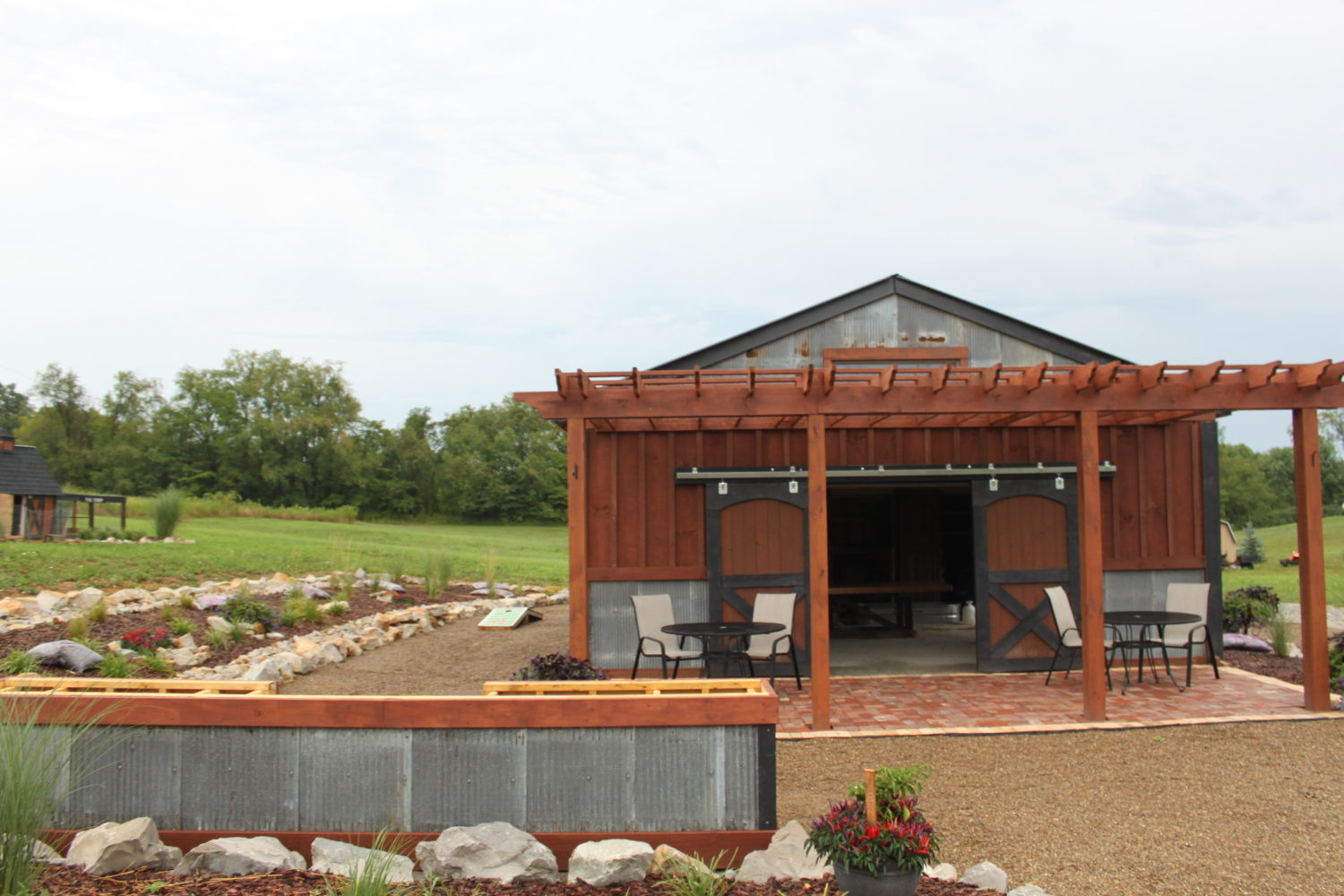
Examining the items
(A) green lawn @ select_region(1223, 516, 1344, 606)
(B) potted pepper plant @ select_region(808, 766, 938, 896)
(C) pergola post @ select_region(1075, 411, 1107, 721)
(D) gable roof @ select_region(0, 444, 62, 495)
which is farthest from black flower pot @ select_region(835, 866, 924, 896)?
(D) gable roof @ select_region(0, 444, 62, 495)

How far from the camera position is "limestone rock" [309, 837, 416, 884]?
3.46 meters

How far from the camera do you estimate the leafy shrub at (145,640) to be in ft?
28.4

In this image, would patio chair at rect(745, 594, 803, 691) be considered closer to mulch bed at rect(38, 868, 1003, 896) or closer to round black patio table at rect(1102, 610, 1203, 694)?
round black patio table at rect(1102, 610, 1203, 694)

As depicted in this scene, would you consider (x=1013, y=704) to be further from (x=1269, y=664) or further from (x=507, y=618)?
(x=507, y=618)

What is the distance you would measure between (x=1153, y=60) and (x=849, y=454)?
563 cm

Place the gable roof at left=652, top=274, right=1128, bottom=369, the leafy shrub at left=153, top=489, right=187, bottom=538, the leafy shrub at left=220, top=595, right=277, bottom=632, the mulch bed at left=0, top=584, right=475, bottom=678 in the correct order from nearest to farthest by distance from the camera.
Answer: the mulch bed at left=0, top=584, right=475, bottom=678 < the gable roof at left=652, top=274, right=1128, bottom=369 < the leafy shrub at left=220, top=595, right=277, bottom=632 < the leafy shrub at left=153, top=489, right=187, bottom=538

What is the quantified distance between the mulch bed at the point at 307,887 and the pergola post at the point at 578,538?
393 centimetres

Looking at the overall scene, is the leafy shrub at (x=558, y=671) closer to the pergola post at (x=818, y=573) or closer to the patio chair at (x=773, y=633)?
the pergola post at (x=818, y=573)

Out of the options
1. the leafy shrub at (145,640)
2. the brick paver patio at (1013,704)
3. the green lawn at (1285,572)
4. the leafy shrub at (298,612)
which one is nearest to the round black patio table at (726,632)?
the brick paver patio at (1013,704)

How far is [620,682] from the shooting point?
4383 mm

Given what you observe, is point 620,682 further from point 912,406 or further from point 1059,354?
point 1059,354

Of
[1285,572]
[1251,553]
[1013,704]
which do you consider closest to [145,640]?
[1013,704]

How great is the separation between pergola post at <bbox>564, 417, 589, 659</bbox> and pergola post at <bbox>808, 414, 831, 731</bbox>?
180 cm

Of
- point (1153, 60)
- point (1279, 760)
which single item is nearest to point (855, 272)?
point (1153, 60)
